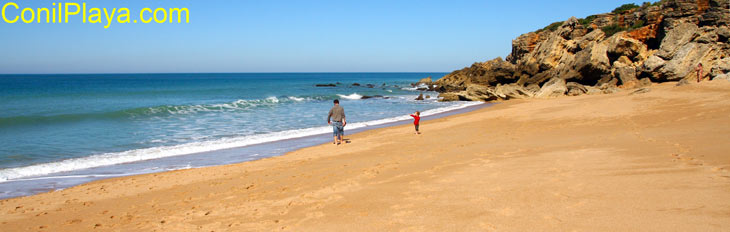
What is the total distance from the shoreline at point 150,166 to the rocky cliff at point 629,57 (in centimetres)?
2098

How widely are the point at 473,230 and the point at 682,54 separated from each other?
27788 mm

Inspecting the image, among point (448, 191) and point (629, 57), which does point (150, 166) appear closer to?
point (448, 191)

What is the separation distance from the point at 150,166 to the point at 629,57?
3183 centimetres

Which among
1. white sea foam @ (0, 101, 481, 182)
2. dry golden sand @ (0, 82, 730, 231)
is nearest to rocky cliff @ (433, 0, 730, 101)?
dry golden sand @ (0, 82, 730, 231)

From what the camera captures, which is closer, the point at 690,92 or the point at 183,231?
the point at 183,231

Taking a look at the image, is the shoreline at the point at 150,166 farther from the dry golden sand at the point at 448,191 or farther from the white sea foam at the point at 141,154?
the dry golden sand at the point at 448,191

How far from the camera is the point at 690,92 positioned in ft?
57.2

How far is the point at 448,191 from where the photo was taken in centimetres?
626

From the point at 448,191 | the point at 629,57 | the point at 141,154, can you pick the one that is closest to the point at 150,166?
the point at 141,154

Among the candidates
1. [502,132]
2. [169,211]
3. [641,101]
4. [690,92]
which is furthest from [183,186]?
[690,92]

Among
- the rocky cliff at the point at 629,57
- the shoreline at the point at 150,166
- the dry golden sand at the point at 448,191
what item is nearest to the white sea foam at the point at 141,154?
the shoreline at the point at 150,166

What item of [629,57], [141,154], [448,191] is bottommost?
[141,154]

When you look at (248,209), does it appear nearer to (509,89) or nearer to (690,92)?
(690,92)

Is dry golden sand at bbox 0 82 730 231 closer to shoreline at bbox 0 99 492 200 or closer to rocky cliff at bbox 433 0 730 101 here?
shoreline at bbox 0 99 492 200
